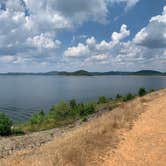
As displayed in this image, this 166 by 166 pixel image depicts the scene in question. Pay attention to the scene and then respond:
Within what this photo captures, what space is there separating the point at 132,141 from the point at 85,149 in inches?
108

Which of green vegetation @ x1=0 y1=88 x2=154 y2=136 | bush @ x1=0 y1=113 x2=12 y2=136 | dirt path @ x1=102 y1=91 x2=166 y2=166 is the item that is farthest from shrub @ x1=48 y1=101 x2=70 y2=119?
dirt path @ x1=102 y1=91 x2=166 y2=166

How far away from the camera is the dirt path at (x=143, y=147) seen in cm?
1029

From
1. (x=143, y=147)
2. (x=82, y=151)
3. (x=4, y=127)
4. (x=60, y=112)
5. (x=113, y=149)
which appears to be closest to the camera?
(x=82, y=151)

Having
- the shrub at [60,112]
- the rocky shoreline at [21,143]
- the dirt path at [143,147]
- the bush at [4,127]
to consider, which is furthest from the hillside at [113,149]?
the shrub at [60,112]

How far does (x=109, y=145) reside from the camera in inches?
478

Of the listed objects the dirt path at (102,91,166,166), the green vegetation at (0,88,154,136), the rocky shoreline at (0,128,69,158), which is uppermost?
the dirt path at (102,91,166,166)

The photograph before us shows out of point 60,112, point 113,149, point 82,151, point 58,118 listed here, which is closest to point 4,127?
point 58,118

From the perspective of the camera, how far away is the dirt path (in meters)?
10.3

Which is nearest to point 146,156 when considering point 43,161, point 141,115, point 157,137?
point 157,137

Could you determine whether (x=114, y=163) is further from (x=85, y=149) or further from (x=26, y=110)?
(x=26, y=110)

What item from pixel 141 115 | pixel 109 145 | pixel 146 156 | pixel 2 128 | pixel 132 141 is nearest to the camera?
pixel 146 156

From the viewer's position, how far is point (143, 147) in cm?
1191

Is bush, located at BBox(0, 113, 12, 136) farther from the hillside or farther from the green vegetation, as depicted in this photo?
the hillside

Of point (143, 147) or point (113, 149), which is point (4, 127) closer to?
point (113, 149)
